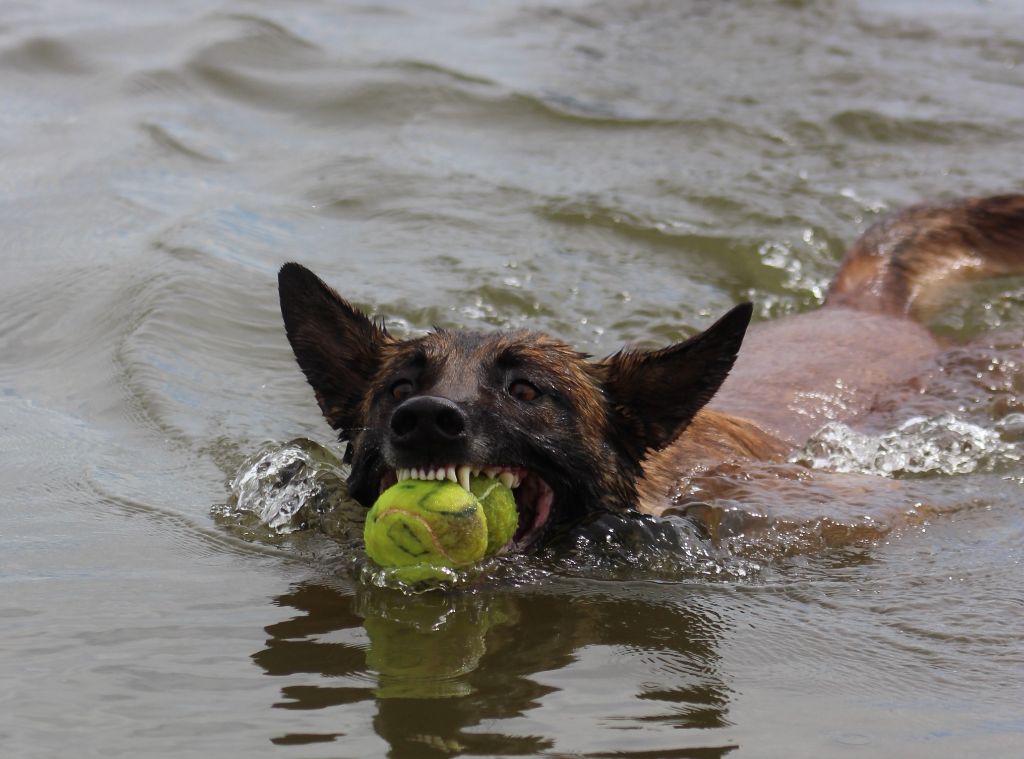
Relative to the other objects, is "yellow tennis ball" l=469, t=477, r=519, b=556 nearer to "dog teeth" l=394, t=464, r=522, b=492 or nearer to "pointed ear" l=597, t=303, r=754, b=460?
"dog teeth" l=394, t=464, r=522, b=492

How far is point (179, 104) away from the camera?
11250 millimetres

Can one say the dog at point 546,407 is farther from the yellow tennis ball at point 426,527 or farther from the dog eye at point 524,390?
the yellow tennis ball at point 426,527

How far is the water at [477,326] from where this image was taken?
3650 millimetres

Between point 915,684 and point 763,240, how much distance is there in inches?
233

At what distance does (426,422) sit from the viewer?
432cm

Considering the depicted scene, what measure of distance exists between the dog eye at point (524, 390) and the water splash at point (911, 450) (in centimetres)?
182

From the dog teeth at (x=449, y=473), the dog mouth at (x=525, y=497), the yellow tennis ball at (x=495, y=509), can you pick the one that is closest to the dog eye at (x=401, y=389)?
the dog mouth at (x=525, y=497)

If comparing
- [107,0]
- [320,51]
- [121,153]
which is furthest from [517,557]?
[107,0]

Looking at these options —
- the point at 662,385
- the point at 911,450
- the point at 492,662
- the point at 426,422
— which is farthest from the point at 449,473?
the point at 911,450

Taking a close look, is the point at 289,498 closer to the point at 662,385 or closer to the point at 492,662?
the point at 662,385

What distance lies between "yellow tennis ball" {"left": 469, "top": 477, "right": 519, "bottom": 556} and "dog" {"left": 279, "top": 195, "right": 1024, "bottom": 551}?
0.22 ft

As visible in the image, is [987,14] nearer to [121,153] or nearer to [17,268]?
[121,153]

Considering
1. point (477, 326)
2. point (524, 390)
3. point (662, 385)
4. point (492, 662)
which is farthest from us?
point (477, 326)

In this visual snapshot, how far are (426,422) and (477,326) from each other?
152 inches
